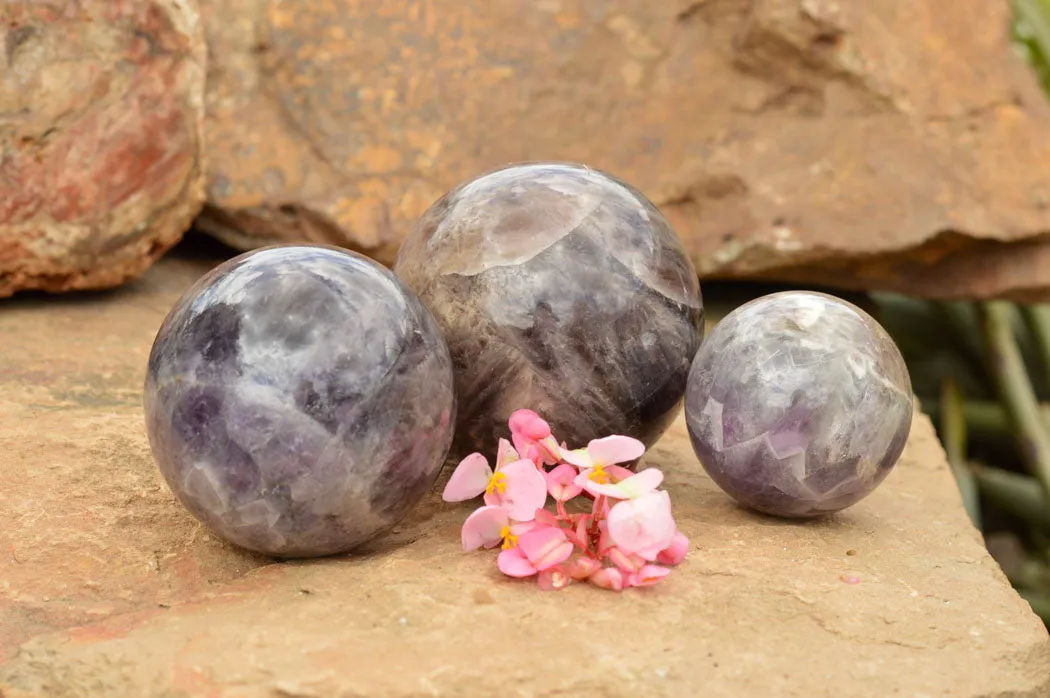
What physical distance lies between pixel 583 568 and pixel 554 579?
5 centimetres

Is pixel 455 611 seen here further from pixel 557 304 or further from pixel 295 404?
pixel 557 304

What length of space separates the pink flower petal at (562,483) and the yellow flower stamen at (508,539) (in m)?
0.10

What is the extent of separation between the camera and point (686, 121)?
396 centimetres

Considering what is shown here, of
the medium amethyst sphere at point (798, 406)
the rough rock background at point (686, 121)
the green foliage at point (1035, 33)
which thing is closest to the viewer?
the medium amethyst sphere at point (798, 406)

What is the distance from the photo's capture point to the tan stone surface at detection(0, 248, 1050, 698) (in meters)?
1.59

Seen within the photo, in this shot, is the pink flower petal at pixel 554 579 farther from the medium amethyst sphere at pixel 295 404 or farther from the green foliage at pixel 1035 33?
the green foliage at pixel 1035 33

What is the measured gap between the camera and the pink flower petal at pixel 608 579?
1820 millimetres

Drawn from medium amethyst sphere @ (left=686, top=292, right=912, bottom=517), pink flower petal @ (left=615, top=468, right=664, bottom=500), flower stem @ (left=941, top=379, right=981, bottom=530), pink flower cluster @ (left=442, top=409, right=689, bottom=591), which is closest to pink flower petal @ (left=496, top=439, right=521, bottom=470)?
pink flower cluster @ (left=442, top=409, right=689, bottom=591)

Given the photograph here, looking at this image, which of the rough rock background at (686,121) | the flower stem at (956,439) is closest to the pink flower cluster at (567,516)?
the rough rock background at (686,121)

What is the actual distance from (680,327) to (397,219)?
68.9 inches

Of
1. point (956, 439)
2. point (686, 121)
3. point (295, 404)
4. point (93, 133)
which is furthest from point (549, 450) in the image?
point (956, 439)

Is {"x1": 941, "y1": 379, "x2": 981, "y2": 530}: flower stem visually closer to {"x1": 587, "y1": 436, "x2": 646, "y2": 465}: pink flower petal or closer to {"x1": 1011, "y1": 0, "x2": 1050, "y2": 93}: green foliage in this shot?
{"x1": 1011, "y1": 0, "x2": 1050, "y2": 93}: green foliage

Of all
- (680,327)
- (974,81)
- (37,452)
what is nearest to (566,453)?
(680,327)

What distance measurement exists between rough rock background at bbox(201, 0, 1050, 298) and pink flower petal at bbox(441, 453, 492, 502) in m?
1.88
